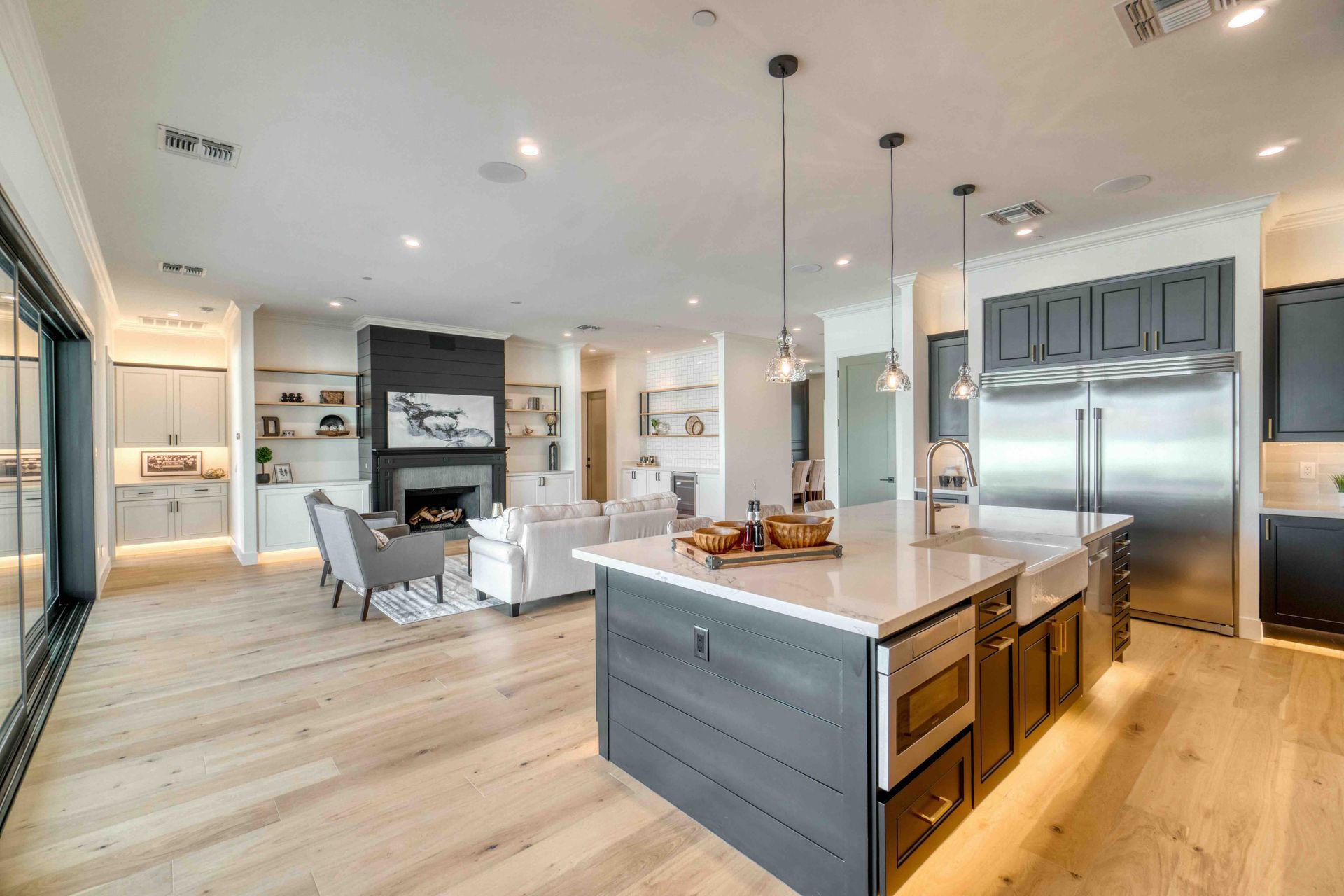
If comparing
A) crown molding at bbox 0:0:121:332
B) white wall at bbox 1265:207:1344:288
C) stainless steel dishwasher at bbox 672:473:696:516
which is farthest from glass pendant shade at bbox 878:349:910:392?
stainless steel dishwasher at bbox 672:473:696:516

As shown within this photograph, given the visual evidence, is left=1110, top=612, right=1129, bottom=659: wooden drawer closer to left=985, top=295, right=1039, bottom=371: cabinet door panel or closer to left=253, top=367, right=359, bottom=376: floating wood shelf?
left=985, top=295, right=1039, bottom=371: cabinet door panel

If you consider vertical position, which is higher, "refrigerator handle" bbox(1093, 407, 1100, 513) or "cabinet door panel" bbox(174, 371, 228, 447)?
"cabinet door panel" bbox(174, 371, 228, 447)

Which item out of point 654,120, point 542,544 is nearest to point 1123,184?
point 654,120

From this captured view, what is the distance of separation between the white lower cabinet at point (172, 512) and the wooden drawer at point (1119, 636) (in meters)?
9.15

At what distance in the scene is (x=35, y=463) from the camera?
353 centimetres

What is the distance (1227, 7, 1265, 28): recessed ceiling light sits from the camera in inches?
82.7

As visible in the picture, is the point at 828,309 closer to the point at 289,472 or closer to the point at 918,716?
the point at 918,716

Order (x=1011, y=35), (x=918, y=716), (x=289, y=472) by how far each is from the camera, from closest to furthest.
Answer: (x=918, y=716) → (x=1011, y=35) → (x=289, y=472)

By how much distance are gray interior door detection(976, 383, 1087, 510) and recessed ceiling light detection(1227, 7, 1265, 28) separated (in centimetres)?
275

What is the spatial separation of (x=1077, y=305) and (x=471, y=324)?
252 inches

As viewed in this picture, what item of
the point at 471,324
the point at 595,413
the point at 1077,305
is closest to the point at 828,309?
the point at 1077,305

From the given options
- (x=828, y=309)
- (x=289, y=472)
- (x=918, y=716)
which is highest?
(x=828, y=309)

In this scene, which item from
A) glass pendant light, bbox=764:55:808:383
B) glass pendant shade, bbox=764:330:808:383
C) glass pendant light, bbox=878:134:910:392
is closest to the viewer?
→ glass pendant light, bbox=764:55:808:383

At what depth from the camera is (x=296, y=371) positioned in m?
7.20
